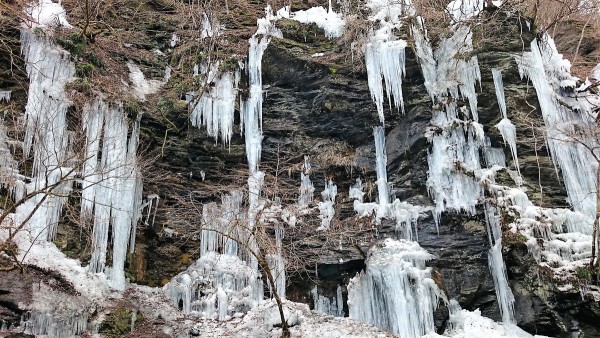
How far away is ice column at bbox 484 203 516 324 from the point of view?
341 inches

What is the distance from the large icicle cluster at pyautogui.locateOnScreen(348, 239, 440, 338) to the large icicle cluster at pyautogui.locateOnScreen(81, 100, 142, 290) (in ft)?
15.5

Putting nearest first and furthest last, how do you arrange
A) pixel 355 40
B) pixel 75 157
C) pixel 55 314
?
pixel 55 314
pixel 75 157
pixel 355 40

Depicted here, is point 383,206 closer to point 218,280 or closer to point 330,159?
point 330,159

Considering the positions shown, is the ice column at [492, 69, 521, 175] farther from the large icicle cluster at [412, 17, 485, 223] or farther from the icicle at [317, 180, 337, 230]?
the icicle at [317, 180, 337, 230]

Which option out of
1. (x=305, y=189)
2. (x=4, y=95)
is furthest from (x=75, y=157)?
(x=305, y=189)

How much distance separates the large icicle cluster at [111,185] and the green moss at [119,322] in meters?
0.90

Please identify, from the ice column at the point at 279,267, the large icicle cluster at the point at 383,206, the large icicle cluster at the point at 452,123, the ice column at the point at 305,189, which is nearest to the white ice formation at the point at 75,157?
the ice column at the point at 279,267

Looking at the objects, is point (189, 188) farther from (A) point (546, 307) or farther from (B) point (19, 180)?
(A) point (546, 307)

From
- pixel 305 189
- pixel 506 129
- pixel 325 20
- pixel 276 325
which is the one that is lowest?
pixel 276 325

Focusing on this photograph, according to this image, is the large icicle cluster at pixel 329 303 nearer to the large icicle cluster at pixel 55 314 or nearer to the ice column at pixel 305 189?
the ice column at pixel 305 189

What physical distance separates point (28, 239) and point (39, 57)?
12.7 feet

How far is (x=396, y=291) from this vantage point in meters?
9.01

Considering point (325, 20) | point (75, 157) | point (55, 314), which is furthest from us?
point (325, 20)

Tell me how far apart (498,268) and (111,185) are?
772 centimetres
